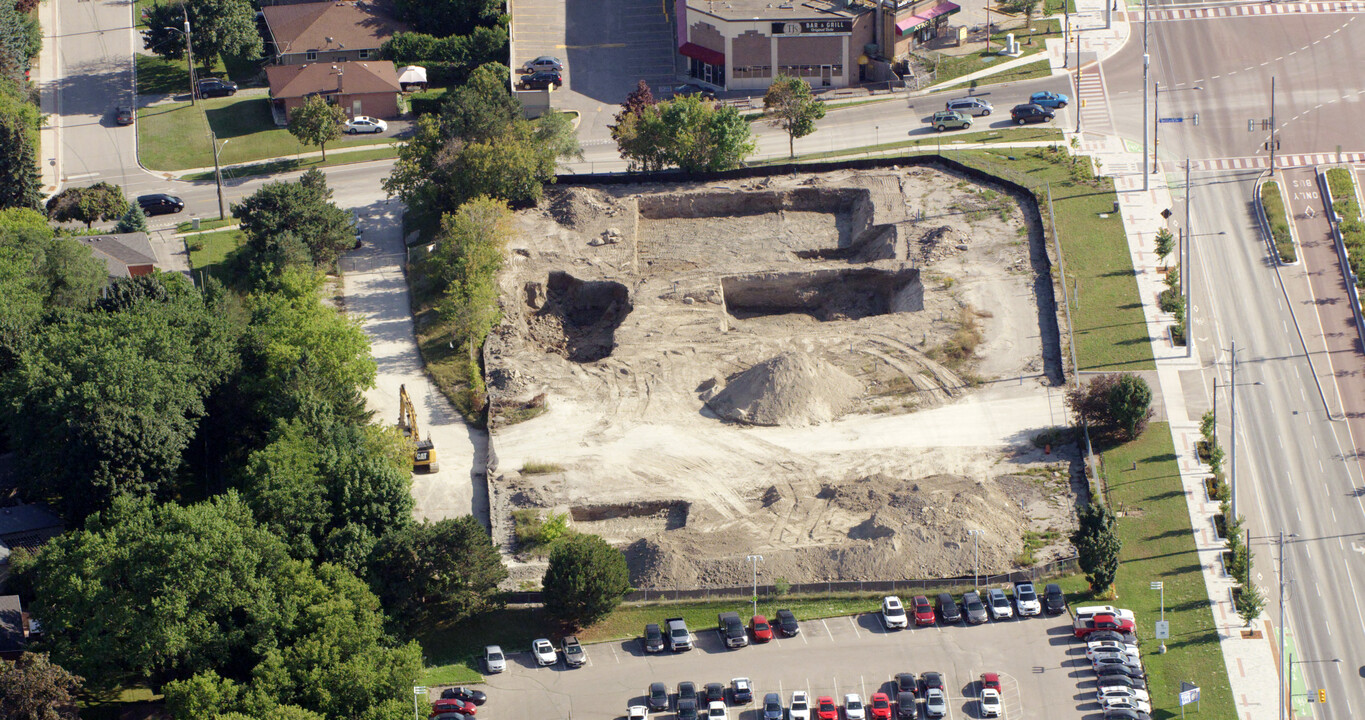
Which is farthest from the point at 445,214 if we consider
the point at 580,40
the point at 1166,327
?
the point at 1166,327

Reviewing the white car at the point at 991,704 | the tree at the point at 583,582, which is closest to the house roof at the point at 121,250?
the tree at the point at 583,582

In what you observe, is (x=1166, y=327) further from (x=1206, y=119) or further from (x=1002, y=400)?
(x=1206, y=119)

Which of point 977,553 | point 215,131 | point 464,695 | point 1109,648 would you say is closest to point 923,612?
point 977,553

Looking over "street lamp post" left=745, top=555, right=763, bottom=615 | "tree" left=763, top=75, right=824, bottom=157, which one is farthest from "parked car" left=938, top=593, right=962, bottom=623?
"tree" left=763, top=75, right=824, bottom=157

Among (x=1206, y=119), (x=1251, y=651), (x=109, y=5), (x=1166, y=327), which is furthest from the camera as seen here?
(x=109, y=5)

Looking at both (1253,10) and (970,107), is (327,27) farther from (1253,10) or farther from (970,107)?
(1253,10)

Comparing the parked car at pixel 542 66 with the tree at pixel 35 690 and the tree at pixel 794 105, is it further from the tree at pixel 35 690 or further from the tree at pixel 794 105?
the tree at pixel 35 690
